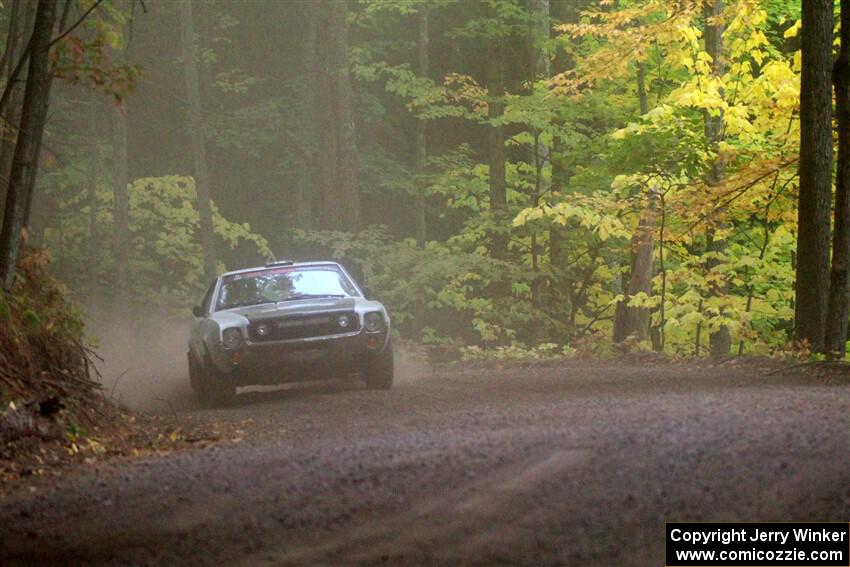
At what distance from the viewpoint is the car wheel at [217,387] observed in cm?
1458

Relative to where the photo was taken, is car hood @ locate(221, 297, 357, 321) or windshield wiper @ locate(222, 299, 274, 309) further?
windshield wiper @ locate(222, 299, 274, 309)

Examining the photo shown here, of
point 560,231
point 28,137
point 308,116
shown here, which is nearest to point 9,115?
point 28,137

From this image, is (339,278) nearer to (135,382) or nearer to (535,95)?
(135,382)

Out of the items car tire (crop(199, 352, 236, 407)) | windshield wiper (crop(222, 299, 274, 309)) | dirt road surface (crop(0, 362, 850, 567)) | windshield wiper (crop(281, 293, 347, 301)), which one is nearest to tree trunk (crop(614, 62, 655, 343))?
windshield wiper (crop(281, 293, 347, 301))

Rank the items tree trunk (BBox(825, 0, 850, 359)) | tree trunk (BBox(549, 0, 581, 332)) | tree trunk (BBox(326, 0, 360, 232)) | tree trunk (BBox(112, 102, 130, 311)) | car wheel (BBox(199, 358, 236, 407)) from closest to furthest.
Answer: tree trunk (BBox(825, 0, 850, 359)), car wheel (BBox(199, 358, 236, 407)), tree trunk (BBox(549, 0, 581, 332)), tree trunk (BBox(326, 0, 360, 232)), tree trunk (BBox(112, 102, 130, 311))

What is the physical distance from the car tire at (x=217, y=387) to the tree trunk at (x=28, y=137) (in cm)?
286

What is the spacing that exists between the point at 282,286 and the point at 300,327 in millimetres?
1611

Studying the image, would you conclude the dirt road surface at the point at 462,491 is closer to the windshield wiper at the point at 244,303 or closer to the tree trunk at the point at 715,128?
the windshield wiper at the point at 244,303

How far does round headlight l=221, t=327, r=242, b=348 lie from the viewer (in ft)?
47.2

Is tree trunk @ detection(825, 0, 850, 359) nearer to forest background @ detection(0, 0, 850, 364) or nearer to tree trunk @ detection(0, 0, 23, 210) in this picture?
forest background @ detection(0, 0, 850, 364)

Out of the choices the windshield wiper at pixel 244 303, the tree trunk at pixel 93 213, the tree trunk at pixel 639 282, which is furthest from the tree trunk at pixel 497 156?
the tree trunk at pixel 93 213

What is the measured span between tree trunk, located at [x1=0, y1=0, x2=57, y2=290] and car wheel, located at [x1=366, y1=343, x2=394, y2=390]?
15.2 feet

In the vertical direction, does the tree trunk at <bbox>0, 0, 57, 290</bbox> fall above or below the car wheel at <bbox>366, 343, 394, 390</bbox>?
above

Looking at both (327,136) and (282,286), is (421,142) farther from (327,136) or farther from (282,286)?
(282,286)
